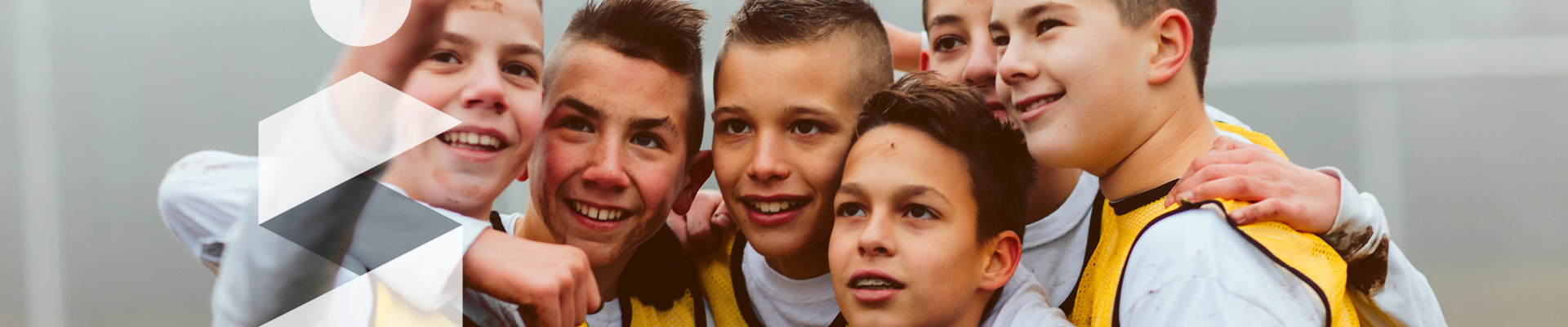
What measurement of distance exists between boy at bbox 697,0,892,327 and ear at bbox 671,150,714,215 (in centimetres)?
7

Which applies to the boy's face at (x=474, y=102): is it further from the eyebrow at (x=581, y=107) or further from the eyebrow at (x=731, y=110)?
the eyebrow at (x=731, y=110)

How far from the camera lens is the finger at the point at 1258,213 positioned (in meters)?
0.87

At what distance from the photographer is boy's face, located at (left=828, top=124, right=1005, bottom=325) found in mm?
1045

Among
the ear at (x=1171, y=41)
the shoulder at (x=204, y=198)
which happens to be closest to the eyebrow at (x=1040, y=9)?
the ear at (x=1171, y=41)

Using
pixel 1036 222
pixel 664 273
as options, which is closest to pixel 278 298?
pixel 664 273

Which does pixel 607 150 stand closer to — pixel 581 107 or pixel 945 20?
pixel 581 107

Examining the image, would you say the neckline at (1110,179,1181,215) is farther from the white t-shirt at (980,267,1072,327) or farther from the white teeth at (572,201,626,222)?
the white teeth at (572,201,626,222)

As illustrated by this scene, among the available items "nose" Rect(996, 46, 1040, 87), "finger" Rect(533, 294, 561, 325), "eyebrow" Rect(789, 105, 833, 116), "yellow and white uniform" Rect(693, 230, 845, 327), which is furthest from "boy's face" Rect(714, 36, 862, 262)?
"finger" Rect(533, 294, 561, 325)

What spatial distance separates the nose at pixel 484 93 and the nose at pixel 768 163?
12.6 inches

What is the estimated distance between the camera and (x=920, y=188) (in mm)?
1057

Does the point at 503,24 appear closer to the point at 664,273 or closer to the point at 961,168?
the point at 664,273

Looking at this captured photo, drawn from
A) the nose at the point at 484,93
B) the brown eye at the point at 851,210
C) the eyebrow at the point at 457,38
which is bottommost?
the brown eye at the point at 851,210

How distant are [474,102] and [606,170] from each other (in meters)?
0.19

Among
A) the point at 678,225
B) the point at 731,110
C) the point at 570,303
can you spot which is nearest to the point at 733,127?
the point at 731,110
